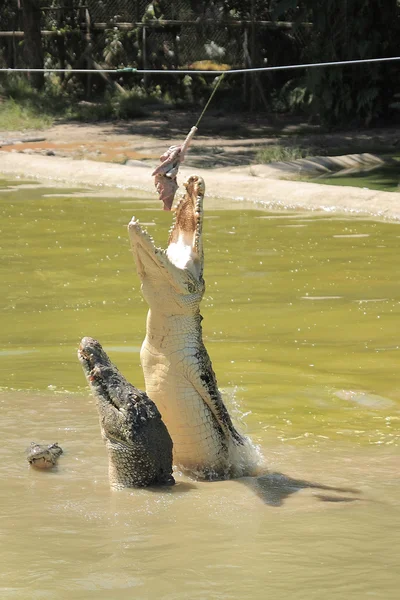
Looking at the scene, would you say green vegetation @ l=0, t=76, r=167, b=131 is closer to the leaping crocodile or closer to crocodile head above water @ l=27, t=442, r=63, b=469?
crocodile head above water @ l=27, t=442, r=63, b=469

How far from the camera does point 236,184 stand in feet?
48.3

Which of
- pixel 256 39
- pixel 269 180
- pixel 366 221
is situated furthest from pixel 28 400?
pixel 256 39

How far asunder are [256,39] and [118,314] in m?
16.6

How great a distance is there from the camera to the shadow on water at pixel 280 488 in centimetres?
485

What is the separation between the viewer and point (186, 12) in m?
25.4

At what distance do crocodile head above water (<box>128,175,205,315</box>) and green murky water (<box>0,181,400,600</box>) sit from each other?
87 cm

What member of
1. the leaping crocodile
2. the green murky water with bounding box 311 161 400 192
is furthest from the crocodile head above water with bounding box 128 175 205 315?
the green murky water with bounding box 311 161 400 192

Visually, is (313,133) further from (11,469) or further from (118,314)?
(11,469)

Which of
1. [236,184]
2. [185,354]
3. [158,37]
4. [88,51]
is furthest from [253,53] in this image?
[185,354]

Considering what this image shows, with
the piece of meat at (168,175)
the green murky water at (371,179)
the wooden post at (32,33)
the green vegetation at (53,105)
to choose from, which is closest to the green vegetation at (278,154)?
the green murky water at (371,179)

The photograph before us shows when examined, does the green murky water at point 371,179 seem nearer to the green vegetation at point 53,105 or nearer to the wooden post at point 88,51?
the green vegetation at point 53,105

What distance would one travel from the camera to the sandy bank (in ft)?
43.4

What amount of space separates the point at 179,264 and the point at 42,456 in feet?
3.81

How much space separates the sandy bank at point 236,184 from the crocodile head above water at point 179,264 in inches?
309
